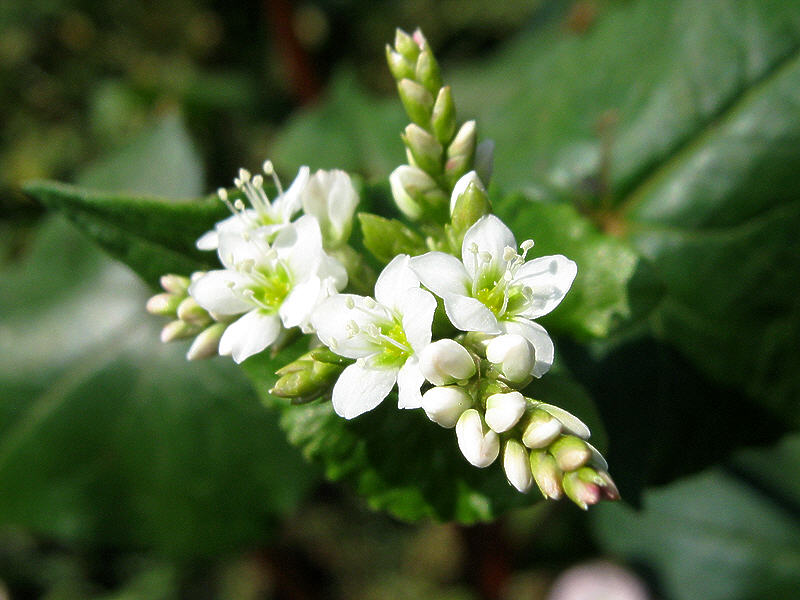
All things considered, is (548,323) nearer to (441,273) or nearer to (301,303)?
(441,273)

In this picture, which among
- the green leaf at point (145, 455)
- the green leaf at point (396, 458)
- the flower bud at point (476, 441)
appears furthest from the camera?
the green leaf at point (145, 455)

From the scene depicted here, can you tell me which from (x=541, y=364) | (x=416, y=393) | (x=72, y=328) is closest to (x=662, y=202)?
(x=541, y=364)

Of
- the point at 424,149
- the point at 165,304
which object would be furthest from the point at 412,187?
the point at 165,304

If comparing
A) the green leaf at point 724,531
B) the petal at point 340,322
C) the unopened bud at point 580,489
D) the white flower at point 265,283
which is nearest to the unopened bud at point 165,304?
the white flower at point 265,283

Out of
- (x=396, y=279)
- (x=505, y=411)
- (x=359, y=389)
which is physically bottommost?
(x=505, y=411)

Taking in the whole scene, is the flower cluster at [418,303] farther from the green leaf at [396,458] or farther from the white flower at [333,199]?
the green leaf at [396,458]

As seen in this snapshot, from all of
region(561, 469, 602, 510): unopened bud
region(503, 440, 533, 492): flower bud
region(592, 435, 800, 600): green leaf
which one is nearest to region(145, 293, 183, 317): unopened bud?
region(503, 440, 533, 492): flower bud

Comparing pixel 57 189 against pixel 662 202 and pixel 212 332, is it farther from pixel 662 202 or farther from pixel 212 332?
pixel 662 202
